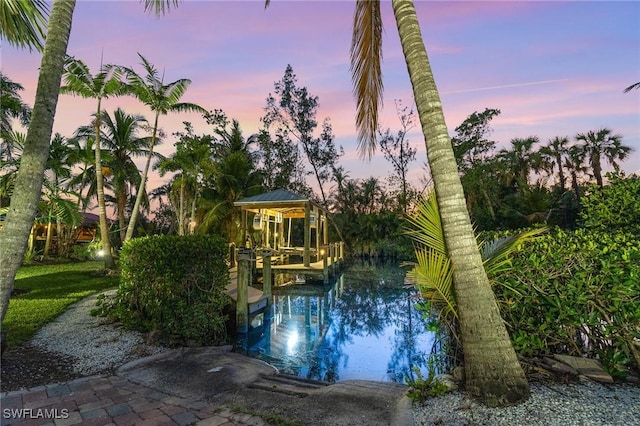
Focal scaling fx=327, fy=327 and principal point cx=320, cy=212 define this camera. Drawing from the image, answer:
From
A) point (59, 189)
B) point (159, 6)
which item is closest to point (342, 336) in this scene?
point (159, 6)

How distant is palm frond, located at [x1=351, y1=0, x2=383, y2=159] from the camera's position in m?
4.04

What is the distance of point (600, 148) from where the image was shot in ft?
71.9

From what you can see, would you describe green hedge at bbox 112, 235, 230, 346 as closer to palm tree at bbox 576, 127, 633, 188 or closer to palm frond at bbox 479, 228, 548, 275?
palm frond at bbox 479, 228, 548, 275

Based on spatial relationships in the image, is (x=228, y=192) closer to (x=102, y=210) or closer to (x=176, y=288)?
(x=102, y=210)

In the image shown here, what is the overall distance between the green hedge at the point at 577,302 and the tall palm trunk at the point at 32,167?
436 centimetres

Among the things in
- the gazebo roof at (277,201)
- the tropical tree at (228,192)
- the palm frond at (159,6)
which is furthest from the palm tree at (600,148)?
the palm frond at (159,6)

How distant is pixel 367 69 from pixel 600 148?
25632 millimetres

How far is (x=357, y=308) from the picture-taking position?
10.6m

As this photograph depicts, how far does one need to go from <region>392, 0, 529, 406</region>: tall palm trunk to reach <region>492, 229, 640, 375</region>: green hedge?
1.88ft

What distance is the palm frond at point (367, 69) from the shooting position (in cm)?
404

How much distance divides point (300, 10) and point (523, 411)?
7605mm

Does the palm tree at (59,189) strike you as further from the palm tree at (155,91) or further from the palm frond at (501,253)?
the palm frond at (501,253)

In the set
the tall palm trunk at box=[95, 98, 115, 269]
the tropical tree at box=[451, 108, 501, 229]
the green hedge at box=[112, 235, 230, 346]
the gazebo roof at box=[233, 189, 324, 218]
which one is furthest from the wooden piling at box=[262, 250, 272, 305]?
the tropical tree at box=[451, 108, 501, 229]

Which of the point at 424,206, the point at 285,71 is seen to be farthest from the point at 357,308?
the point at 285,71
